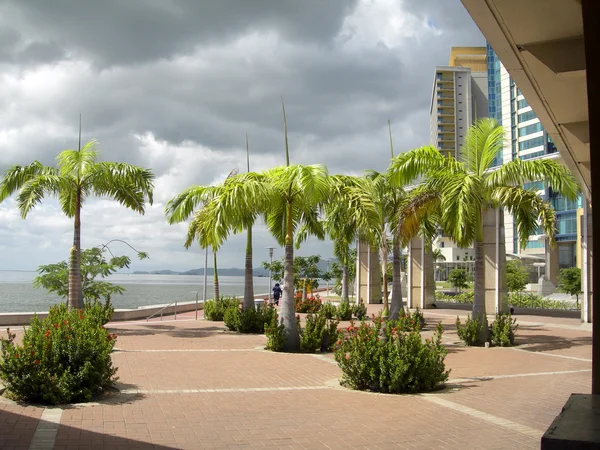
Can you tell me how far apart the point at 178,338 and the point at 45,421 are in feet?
36.3

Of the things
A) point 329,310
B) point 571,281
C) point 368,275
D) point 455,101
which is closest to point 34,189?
point 329,310

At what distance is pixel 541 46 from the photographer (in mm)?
5016

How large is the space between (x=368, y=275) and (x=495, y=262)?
37.7 ft

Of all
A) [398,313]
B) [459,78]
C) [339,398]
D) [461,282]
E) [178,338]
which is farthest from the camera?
[459,78]

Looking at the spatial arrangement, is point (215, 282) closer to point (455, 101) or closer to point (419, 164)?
point (419, 164)

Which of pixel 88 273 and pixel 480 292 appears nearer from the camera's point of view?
pixel 480 292

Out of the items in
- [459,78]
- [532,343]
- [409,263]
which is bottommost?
[532,343]

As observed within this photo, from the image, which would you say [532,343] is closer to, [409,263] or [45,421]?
[45,421]

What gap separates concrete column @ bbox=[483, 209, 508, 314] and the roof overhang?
72.6 ft

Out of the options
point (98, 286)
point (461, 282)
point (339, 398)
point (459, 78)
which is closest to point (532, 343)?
point (339, 398)

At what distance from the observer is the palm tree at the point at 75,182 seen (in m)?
18.5

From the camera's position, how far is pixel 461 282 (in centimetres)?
4706

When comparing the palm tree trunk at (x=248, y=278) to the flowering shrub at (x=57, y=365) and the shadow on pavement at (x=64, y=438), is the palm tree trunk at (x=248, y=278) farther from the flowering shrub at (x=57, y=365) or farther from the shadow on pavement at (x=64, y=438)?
the shadow on pavement at (x=64, y=438)

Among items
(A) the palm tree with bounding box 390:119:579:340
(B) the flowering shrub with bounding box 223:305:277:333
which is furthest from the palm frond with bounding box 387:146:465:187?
(B) the flowering shrub with bounding box 223:305:277:333
